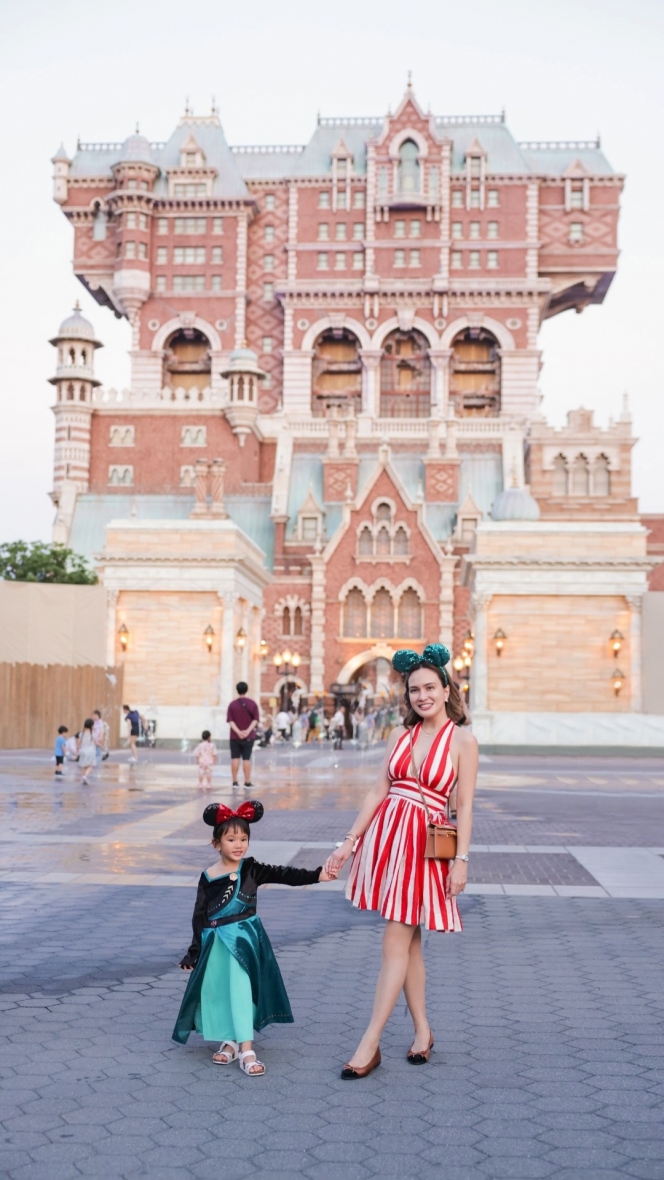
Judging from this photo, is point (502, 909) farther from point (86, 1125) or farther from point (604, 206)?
point (604, 206)

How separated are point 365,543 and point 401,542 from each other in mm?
1865

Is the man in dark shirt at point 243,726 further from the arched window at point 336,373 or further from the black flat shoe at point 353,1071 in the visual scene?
the arched window at point 336,373

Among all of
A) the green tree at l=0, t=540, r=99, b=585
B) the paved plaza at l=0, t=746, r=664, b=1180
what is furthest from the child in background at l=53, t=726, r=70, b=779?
the green tree at l=0, t=540, r=99, b=585

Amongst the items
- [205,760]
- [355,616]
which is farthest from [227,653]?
[355,616]

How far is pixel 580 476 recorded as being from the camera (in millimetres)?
70312

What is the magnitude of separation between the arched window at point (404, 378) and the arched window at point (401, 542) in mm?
22237

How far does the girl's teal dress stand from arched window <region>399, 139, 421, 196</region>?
82.9 meters

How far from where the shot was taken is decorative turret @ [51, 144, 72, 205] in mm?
87312

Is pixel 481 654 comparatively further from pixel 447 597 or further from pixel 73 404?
pixel 73 404

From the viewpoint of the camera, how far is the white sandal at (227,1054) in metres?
5.88

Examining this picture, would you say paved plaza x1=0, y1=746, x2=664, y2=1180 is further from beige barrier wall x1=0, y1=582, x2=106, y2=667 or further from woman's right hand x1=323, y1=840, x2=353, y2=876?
beige barrier wall x1=0, y1=582, x2=106, y2=667

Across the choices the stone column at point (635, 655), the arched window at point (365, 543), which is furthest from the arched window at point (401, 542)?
the stone column at point (635, 655)

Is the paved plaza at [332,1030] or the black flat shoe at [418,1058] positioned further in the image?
the black flat shoe at [418,1058]

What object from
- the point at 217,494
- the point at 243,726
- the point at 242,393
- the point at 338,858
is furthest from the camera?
the point at 242,393
